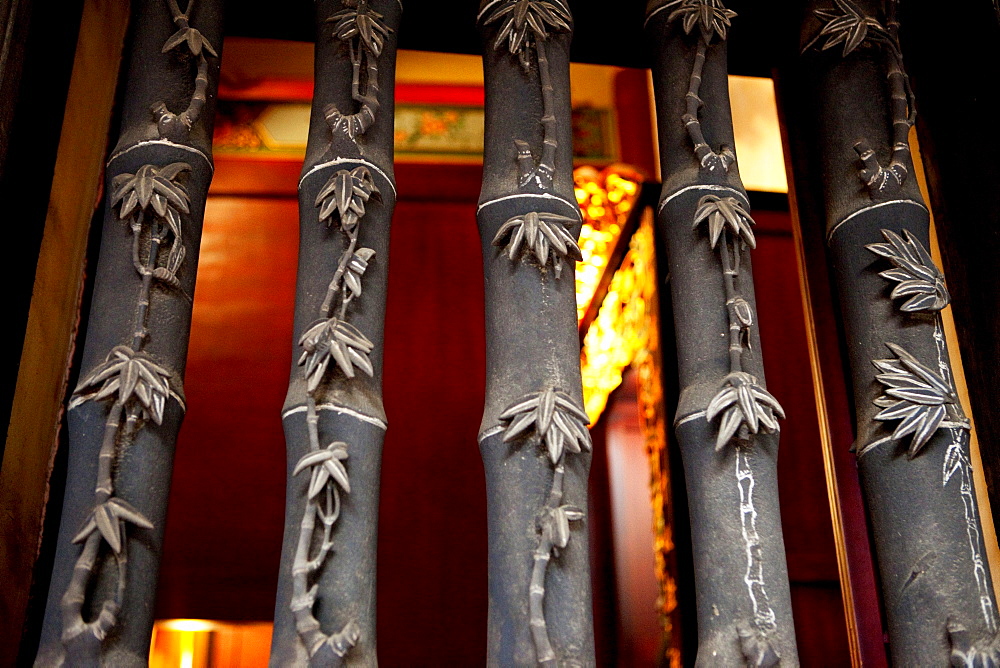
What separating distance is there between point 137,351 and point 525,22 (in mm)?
821

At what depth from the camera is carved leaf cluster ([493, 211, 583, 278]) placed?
5.40ft

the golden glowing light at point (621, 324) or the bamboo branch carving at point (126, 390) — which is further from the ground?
the golden glowing light at point (621, 324)

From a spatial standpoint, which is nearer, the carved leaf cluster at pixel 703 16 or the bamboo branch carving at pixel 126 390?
the bamboo branch carving at pixel 126 390

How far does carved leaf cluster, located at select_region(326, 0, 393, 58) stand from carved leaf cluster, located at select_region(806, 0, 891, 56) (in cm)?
77

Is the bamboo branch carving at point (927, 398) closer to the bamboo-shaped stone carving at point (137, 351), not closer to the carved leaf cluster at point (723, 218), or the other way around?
the carved leaf cluster at point (723, 218)

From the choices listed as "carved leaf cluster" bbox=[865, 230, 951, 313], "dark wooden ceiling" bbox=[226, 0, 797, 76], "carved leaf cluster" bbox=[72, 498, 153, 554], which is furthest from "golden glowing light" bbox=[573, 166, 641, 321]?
"carved leaf cluster" bbox=[72, 498, 153, 554]

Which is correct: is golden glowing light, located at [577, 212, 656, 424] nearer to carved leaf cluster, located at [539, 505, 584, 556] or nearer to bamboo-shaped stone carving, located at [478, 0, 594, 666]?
bamboo-shaped stone carving, located at [478, 0, 594, 666]

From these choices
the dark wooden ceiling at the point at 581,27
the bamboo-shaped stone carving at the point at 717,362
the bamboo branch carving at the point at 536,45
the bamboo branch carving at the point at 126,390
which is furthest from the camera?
the dark wooden ceiling at the point at 581,27

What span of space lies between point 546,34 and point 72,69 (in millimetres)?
815

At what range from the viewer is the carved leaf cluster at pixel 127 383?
1.49m

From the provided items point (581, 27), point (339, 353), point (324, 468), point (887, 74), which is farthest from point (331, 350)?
point (887, 74)

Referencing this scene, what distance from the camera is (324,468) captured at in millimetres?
1448

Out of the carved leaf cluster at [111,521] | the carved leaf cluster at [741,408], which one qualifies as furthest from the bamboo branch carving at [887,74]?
the carved leaf cluster at [111,521]

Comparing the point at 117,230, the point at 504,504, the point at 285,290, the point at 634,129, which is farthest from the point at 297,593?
the point at 634,129
